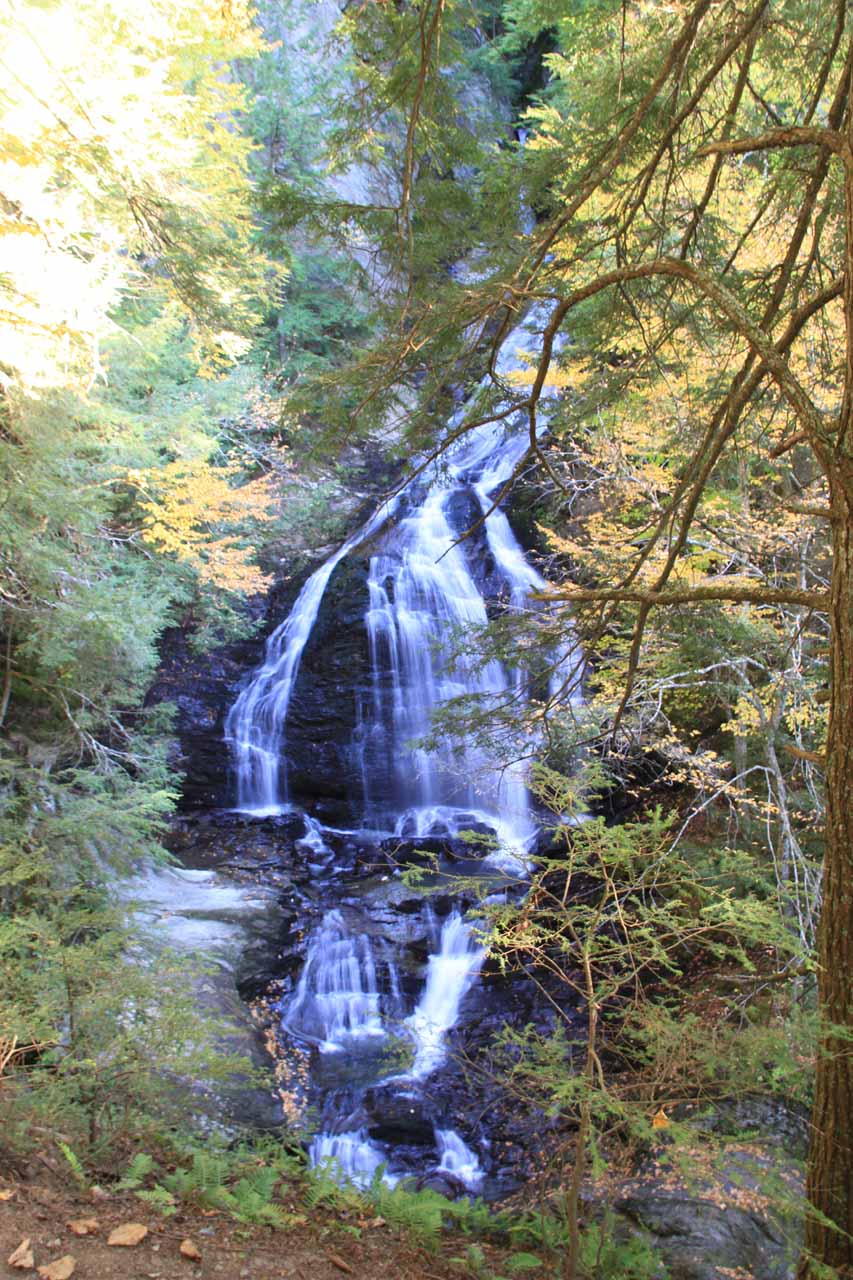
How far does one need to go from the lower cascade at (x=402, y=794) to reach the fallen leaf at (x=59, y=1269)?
1.49 m

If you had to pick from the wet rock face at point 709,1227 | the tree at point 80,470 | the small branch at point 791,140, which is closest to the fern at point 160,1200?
the tree at point 80,470

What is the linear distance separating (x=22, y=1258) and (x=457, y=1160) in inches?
185

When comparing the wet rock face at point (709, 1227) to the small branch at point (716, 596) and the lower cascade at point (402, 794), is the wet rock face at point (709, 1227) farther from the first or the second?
the small branch at point (716, 596)

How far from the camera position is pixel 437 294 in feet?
13.2

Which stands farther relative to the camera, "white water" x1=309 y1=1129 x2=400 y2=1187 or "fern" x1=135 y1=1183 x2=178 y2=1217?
"white water" x1=309 y1=1129 x2=400 y2=1187

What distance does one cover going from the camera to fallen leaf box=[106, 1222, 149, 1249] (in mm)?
2490

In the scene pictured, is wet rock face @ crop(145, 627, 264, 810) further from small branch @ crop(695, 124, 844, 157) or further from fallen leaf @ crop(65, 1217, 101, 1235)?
small branch @ crop(695, 124, 844, 157)

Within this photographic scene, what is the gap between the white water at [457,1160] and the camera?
19.2ft

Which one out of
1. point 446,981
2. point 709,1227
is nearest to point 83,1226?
point 709,1227

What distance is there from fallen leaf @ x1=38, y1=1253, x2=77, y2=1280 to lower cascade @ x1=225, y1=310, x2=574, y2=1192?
1489 mm

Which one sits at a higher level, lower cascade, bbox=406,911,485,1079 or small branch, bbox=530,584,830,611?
small branch, bbox=530,584,830,611

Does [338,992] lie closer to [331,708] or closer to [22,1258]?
[331,708]

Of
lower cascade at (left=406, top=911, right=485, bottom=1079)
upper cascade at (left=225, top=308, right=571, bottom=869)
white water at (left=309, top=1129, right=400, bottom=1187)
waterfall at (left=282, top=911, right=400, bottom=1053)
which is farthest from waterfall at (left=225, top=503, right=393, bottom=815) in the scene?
white water at (left=309, top=1129, right=400, bottom=1187)

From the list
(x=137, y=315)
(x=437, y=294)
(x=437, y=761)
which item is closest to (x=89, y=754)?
(x=437, y=761)
